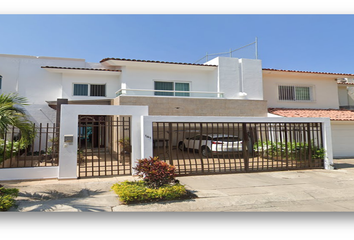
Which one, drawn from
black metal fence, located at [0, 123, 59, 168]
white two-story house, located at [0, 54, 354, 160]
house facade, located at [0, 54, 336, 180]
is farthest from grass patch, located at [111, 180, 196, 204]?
white two-story house, located at [0, 54, 354, 160]

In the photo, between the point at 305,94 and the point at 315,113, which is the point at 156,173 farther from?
the point at 305,94

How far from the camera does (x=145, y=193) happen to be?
6.66 metres

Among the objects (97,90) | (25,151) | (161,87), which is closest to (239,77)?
(161,87)

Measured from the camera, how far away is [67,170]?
30.3ft

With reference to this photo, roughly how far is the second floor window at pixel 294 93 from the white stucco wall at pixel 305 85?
0.82ft

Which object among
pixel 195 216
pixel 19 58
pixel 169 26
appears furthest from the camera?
pixel 19 58

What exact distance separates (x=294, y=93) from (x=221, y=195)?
13.5 metres

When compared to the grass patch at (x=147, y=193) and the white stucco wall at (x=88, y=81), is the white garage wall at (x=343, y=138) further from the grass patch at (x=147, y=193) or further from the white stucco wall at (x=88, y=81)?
the white stucco wall at (x=88, y=81)

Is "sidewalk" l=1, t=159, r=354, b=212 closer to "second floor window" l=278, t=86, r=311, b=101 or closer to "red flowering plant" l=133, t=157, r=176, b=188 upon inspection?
"red flowering plant" l=133, t=157, r=176, b=188

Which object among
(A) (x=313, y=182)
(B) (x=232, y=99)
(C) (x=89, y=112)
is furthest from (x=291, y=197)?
(B) (x=232, y=99)

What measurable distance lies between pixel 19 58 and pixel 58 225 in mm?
13198

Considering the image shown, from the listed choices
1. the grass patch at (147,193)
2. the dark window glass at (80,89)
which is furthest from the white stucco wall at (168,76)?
the grass patch at (147,193)

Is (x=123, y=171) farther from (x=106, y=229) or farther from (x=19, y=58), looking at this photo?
(x=19, y=58)

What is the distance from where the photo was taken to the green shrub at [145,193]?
21.3ft
